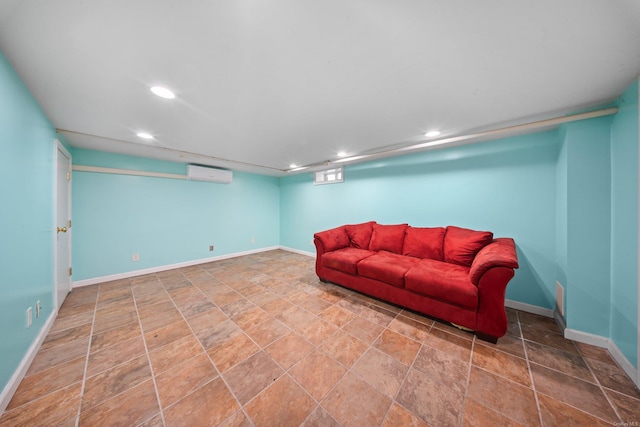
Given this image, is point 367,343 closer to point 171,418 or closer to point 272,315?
point 272,315

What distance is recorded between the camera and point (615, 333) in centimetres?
159

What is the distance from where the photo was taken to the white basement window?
4259mm

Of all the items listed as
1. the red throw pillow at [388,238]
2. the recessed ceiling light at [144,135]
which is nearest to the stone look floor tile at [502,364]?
the red throw pillow at [388,238]

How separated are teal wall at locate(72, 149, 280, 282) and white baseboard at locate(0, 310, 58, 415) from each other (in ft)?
5.15

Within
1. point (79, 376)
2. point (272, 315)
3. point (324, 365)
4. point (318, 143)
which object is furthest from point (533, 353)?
point (79, 376)

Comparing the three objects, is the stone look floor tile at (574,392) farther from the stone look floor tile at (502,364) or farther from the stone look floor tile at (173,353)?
the stone look floor tile at (173,353)

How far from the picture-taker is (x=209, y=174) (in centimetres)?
412

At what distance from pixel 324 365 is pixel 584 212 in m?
2.68

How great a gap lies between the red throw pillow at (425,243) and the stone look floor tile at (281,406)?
2.28 m

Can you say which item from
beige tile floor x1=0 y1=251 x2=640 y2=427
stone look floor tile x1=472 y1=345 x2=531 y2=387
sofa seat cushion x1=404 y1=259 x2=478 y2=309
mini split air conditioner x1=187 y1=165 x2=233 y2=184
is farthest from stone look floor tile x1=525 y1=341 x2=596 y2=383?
mini split air conditioner x1=187 y1=165 x2=233 y2=184

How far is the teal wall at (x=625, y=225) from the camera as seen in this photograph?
55.7 inches

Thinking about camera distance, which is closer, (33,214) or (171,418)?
(171,418)

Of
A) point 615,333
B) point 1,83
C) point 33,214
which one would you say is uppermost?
point 1,83

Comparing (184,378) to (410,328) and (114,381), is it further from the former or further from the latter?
(410,328)
